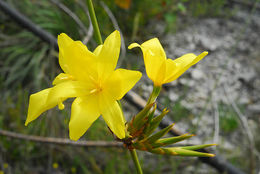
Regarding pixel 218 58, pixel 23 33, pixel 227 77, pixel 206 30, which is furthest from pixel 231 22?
pixel 23 33

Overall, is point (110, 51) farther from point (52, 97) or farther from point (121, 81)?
point (52, 97)

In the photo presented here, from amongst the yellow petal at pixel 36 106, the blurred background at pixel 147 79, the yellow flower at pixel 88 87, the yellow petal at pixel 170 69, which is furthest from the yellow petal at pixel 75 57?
the blurred background at pixel 147 79

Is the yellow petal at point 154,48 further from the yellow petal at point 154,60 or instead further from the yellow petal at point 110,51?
the yellow petal at point 110,51

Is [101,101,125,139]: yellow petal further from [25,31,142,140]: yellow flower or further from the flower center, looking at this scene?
the flower center

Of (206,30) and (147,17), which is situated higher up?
(147,17)

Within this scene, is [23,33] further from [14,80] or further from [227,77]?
[227,77]
